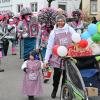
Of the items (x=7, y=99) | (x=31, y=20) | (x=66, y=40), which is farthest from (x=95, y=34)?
(x=31, y=20)

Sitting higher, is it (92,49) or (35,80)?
(92,49)

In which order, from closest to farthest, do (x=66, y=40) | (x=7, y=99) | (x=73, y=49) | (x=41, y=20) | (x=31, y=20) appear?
(x=73, y=49) < (x=66, y=40) < (x=7, y=99) < (x=41, y=20) < (x=31, y=20)

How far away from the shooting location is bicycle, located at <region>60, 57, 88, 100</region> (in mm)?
6160

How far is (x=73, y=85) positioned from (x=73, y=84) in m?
0.02

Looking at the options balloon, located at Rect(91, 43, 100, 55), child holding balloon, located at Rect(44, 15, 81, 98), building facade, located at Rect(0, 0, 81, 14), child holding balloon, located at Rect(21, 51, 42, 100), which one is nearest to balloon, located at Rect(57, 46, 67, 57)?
balloon, located at Rect(91, 43, 100, 55)

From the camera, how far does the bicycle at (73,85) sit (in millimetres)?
6160

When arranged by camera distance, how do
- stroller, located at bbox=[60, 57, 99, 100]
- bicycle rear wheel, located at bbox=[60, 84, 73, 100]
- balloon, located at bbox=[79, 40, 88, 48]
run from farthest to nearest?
balloon, located at bbox=[79, 40, 88, 48]
bicycle rear wheel, located at bbox=[60, 84, 73, 100]
stroller, located at bbox=[60, 57, 99, 100]

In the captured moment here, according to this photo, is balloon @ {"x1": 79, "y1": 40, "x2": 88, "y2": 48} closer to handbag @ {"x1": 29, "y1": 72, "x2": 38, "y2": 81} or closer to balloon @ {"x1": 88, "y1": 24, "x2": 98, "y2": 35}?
balloon @ {"x1": 88, "y1": 24, "x2": 98, "y2": 35}

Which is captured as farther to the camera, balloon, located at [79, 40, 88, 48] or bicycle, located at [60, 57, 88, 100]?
balloon, located at [79, 40, 88, 48]

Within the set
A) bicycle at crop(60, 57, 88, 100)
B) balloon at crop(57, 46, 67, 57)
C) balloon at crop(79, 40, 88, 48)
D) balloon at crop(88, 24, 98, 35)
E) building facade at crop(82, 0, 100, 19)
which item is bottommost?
bicycle at crop(60, 57, 88, 100)

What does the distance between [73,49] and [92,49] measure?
296 millimetres

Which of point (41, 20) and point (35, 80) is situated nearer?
point (35, 80)

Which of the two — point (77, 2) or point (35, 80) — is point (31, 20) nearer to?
point (35, 80)

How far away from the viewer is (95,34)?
6.89 meters
